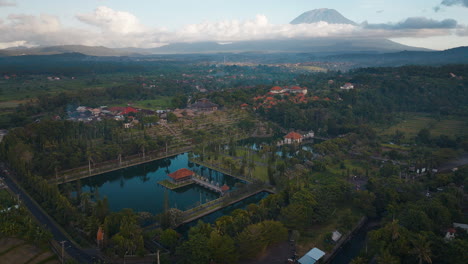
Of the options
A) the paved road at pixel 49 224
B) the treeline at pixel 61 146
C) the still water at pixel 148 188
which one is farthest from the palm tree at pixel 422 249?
the treeline at pixel 61 146

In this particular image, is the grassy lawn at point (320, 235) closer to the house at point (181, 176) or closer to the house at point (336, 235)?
the house at point (336, 235)

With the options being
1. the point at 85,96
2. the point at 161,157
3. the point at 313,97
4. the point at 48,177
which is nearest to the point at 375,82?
the point at 313,97

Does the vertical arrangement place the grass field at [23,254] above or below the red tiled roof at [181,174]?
below

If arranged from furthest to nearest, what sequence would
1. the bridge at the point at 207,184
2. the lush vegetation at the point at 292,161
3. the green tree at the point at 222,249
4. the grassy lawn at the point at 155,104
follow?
1. the grassy lawn at the point at 155,104
2. the bridge at the point at 207,184
3. the lush vegetation at the point at 292,161
4. the green tree at the point at 222,249

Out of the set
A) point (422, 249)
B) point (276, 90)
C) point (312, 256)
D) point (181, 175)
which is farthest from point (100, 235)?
point (276, 90)

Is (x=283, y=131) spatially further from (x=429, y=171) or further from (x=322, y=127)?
(x=429, y=171)

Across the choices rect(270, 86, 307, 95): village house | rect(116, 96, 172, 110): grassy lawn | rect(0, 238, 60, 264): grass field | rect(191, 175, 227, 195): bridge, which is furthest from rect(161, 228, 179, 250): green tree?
rect(270, 86, 307, 95): village house

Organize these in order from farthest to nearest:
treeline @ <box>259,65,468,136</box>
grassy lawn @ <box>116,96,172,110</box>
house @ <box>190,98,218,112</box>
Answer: grassy lawn @ <box>116,96,172,110</box> < house @ <box>190,98,218,112</box> < treeline @ <box>259,65,468,136</box>

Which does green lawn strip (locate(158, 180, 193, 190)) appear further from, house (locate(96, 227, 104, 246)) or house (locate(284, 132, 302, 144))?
house (locate(284, 132, 302, 144))
